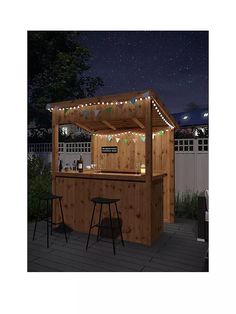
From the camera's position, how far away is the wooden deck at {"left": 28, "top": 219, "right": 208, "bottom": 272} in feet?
10.6

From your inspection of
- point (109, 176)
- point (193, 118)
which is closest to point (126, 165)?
point (109, 176)

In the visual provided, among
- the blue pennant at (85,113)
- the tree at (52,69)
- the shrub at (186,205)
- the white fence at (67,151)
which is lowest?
the shrub at (186,205)

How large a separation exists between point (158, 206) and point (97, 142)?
9.12 feet

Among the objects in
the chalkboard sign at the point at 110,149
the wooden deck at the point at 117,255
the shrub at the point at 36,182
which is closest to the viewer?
the wooden deck at the point at 117,255

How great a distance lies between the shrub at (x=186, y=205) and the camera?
5.86 metres

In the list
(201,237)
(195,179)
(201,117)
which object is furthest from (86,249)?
(201,117)

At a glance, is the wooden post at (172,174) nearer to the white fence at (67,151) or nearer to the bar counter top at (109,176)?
the bar counter top at (109,176)

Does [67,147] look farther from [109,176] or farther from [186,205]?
[186,205]

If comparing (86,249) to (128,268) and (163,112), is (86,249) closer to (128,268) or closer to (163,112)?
(128,268)

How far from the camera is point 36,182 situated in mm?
6609

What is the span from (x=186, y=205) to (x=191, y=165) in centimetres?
96

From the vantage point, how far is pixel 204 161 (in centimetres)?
591

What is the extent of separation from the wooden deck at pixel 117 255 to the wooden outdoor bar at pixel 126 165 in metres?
0.29

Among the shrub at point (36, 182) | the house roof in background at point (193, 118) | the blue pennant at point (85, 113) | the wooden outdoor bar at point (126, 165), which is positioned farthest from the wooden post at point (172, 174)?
the house roof in background at point (193, 118)
